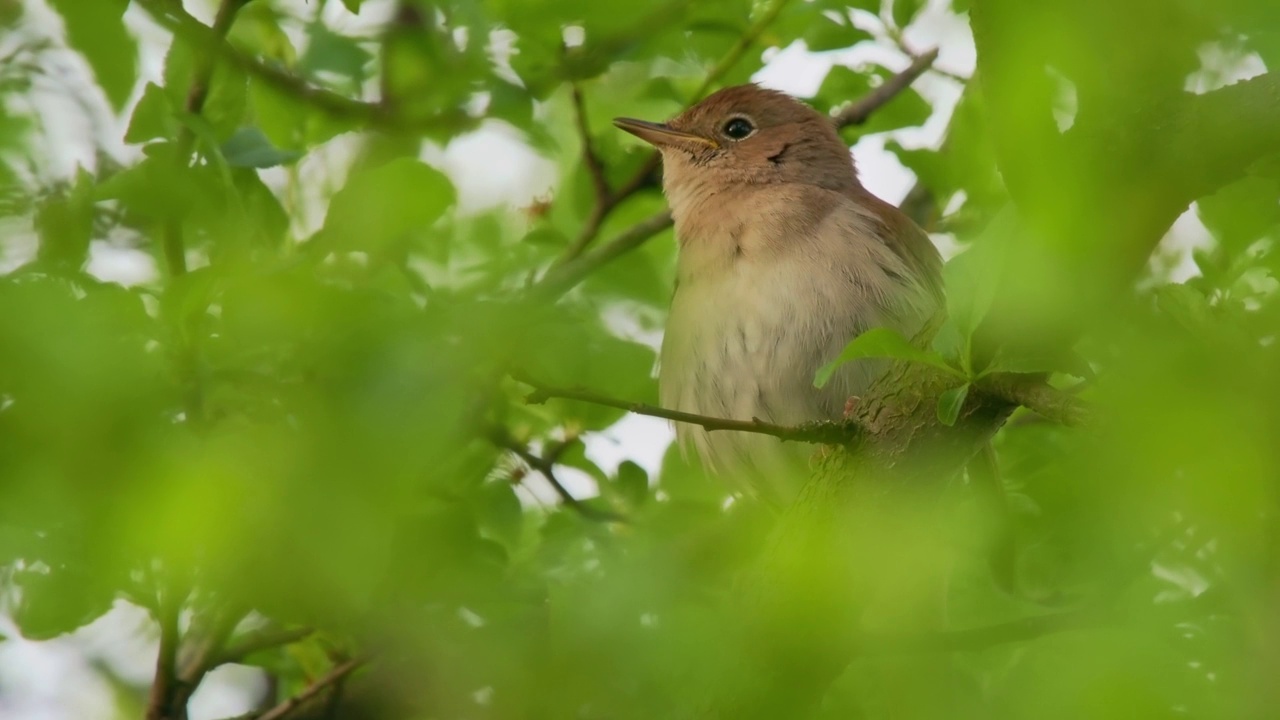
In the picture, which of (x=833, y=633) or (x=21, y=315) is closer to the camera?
(x=21, y=315)

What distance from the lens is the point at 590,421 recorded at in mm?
4453

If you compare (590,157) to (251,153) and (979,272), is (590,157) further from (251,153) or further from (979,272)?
(979,272)

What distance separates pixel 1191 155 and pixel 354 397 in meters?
1.22

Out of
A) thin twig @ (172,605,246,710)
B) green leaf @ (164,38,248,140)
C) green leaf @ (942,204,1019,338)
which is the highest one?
green leaf @ (942,204,1019,338)

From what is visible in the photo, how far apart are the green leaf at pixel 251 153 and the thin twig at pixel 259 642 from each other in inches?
60.8

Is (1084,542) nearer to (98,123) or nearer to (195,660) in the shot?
(195,660)

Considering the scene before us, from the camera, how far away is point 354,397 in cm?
201

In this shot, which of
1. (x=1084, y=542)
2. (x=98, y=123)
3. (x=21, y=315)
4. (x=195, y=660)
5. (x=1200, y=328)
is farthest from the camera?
(x=98, y=123)

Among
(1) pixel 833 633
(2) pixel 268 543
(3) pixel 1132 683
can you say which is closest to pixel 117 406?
(2) pixel 268 543

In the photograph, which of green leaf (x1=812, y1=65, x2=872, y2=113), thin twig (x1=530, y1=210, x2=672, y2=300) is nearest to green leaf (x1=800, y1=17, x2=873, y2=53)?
green leaf (x1=812, y1=65, x2=872, y2=113)

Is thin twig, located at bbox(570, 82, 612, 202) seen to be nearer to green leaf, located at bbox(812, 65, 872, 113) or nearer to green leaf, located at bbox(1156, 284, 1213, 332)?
green leaf, located at bbox(812, 65, 872, 113)

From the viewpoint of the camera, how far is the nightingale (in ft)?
17.7

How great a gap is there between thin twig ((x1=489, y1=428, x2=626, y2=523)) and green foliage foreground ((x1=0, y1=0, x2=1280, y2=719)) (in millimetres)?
21

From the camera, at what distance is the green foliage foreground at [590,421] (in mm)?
1588
